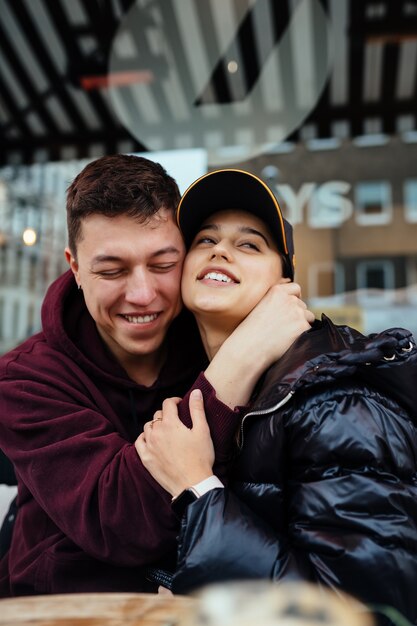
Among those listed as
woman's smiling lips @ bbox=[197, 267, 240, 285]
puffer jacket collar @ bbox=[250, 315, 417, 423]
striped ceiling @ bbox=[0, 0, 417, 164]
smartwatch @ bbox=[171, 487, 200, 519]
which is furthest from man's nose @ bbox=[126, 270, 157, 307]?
striped ceiling @ bbox=[0, 0, 417, 164]

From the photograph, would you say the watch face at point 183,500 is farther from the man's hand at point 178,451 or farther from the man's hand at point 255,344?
the man's hand at point 255,344

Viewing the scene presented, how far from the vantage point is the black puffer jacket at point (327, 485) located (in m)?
0.93

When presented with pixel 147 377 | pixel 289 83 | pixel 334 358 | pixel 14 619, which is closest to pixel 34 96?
pixel 289 83

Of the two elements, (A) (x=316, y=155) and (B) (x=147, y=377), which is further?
(A) (x=316, y=155)

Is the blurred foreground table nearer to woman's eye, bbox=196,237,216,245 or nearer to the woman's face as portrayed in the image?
the woman's face

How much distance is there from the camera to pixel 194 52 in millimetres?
4695

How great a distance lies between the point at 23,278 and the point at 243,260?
430cm

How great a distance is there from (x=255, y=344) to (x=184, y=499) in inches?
13.1

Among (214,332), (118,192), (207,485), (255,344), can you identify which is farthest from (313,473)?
(118,192)

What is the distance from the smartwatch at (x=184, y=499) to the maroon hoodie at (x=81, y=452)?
0.04m

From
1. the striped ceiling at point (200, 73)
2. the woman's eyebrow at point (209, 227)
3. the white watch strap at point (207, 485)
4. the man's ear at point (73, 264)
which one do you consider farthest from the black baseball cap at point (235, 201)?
the striped ceiling at point (200, 73)

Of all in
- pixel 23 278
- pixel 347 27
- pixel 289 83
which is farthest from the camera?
pixel 23 278

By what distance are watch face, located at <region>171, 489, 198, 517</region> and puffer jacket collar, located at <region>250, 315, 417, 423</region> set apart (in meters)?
0.18

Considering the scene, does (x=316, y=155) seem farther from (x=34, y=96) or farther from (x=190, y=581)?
(x=190, y=581)
